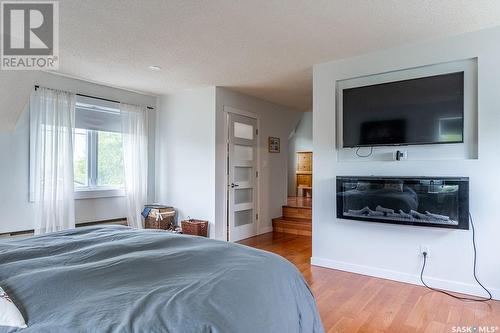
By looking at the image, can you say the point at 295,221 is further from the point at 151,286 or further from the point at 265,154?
the point at 151,286

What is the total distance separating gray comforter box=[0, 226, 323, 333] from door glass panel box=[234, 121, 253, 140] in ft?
11.0

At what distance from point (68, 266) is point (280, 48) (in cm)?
266

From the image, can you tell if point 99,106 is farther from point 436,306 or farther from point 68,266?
point 436,306

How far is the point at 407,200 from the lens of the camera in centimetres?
296

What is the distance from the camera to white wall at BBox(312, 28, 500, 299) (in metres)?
2.71

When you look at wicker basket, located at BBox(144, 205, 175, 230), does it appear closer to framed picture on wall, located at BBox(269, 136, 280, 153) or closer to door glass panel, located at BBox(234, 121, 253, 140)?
door glass panel, located at BBox(234, 121, 253, 140)

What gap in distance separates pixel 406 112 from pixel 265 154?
2854mm

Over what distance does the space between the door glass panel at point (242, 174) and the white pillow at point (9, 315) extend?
13.5 feet

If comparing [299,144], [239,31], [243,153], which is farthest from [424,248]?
[299,144]

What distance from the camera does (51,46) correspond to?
120 inches

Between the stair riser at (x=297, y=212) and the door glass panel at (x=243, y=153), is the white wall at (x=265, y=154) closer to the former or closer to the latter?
the stair riser at (x=297, y=212)

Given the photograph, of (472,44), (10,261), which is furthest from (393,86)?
(10,261)

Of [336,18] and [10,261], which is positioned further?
[336,18]

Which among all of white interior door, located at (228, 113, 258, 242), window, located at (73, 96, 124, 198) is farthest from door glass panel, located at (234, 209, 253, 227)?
window, located at (73, 96, 124, 198)
